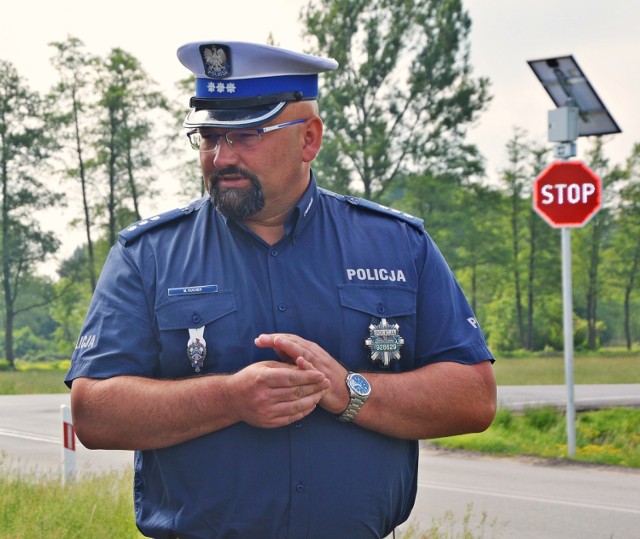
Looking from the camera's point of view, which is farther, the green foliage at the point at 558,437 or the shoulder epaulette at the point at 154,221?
the green foliage at the point at 558,437

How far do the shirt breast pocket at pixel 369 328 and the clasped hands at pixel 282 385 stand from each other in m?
0.20

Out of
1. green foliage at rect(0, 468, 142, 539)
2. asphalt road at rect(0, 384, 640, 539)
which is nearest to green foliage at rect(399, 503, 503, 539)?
asphalt road at rect(0, 384, 640, 539)

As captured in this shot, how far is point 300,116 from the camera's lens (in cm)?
305

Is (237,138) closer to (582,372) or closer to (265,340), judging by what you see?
(265,340)

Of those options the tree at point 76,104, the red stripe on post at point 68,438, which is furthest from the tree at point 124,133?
the red stripe on post at point 68,438

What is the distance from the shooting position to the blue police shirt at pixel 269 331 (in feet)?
9.50

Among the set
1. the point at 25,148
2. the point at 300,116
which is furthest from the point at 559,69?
the point at 25,148

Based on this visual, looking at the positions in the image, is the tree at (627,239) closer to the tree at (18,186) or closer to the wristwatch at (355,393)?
the tree at (18,186)

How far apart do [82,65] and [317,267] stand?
141 ft

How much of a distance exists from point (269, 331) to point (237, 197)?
0.34 m

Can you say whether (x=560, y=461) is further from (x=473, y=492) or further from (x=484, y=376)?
(x=484, y=376)

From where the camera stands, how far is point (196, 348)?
291 cm

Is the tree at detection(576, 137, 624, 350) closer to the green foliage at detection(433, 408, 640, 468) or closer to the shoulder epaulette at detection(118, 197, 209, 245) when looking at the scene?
the green foliage at detection(433, 408, 640, 468)

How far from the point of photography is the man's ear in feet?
10.1
